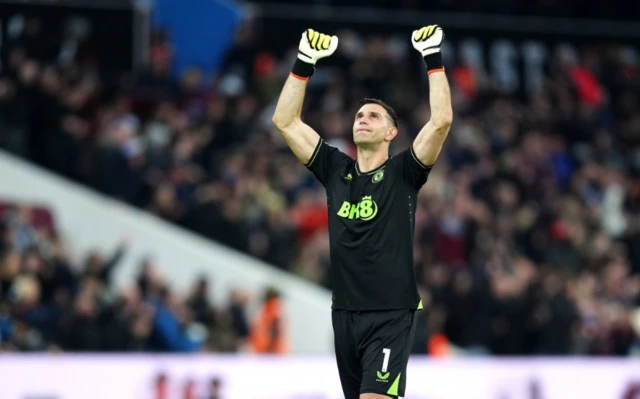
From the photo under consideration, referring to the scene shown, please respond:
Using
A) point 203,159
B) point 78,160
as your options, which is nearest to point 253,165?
point 203,159

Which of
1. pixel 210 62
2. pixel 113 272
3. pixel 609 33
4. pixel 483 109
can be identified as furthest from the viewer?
pixel 609 33

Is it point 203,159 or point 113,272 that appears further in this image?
point 203,159

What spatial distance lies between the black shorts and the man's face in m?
1.09

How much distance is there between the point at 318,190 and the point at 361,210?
410 inches

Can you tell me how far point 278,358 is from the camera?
13016mm

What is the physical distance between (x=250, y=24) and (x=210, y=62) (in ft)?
6.01

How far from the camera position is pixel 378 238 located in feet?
24.6

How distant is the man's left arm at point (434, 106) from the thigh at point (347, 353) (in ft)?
3.60

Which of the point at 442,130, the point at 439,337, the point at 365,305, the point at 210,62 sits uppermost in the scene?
the point at 210,62

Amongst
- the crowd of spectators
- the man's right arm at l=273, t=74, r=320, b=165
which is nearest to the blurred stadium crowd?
the crowd of spectators

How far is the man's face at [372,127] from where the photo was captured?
7668 mm

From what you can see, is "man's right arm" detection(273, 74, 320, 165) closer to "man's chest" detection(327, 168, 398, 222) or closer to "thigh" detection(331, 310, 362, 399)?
"man's chest" detection(327, 168, 398, 222)

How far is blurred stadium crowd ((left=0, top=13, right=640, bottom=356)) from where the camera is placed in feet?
54.0

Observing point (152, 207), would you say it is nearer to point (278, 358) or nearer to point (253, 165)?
point (253, 165)
